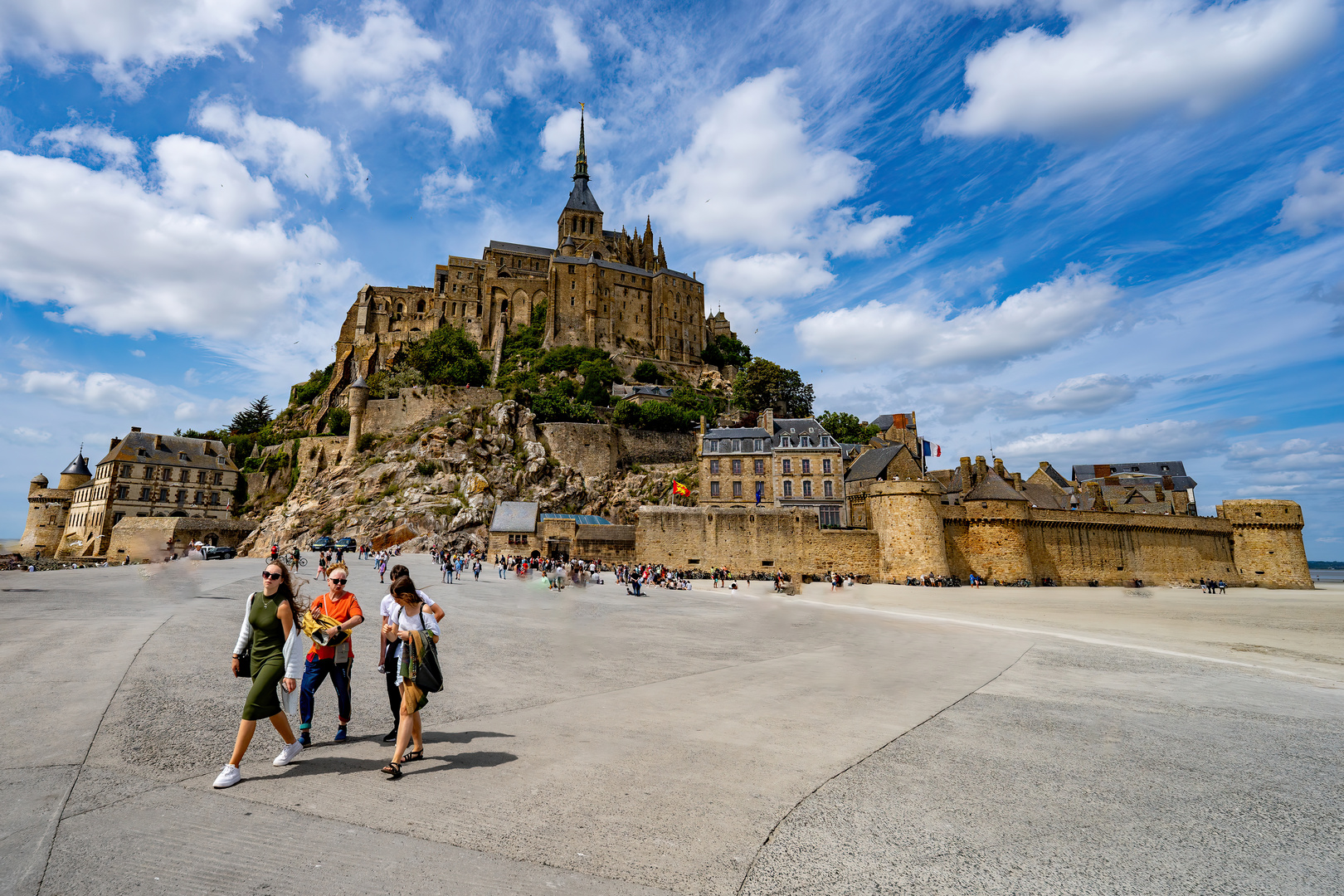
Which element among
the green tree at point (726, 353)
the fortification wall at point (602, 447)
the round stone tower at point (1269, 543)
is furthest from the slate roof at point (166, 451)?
the round stone tower at point (1269, 543)

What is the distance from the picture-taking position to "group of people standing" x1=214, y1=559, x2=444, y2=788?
4.74 m

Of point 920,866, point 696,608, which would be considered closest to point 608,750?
point 920,866

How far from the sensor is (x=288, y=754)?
4.91 meters

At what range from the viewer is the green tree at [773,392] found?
60.8m

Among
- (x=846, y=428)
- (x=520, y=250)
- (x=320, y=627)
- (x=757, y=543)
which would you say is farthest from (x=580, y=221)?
(x=320, y=627)

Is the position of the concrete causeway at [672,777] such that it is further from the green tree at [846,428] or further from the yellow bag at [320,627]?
the green tree at [846,428]

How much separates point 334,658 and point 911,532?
108 feet

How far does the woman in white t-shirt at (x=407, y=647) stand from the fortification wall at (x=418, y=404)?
164 ft

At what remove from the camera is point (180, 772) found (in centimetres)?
459

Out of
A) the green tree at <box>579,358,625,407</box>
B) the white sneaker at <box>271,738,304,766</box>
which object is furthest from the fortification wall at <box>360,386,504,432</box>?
the white sneaker at <box>271,738,304,766</box>

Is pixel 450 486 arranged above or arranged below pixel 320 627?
above

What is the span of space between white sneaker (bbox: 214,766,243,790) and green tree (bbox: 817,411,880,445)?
53.5m

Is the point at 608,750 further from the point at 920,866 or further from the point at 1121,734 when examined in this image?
the point at 1121,734

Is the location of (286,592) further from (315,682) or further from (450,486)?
(450,486)
